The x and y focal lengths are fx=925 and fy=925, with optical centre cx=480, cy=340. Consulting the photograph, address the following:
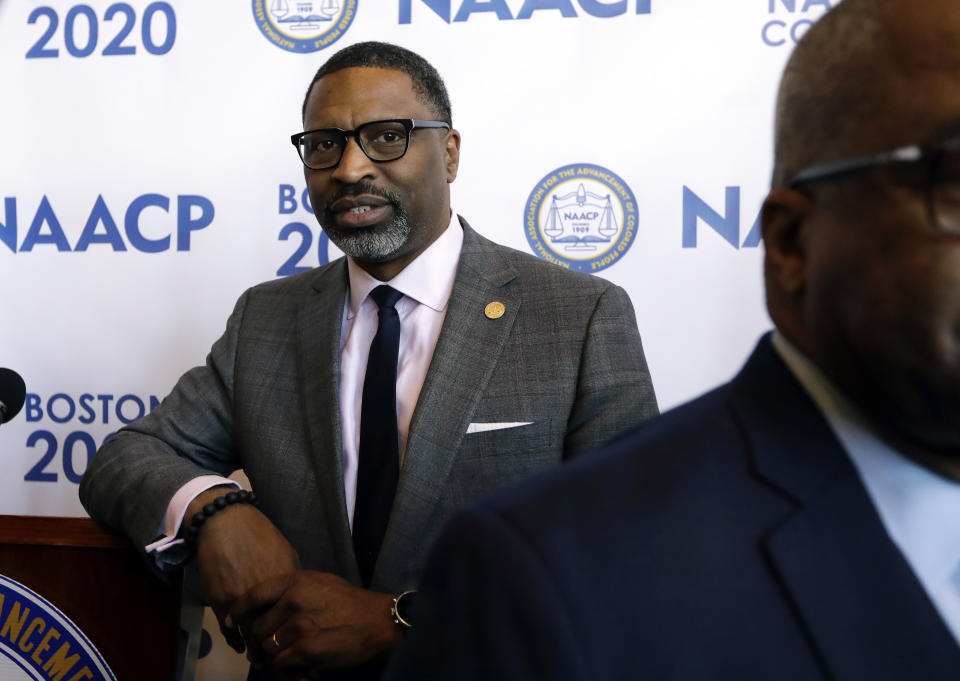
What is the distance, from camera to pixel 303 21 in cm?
221

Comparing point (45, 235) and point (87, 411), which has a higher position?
point (45, 235)

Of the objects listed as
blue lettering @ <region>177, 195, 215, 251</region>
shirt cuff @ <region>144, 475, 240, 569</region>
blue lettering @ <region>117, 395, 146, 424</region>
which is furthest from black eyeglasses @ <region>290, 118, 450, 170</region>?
blue lettering @ <region>117, 395, 146, 424</region>

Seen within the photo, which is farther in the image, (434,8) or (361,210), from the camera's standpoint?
(434,8)

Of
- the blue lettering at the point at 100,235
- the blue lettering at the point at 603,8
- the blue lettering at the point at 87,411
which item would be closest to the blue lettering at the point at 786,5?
the blue lettering at the point at 603,8

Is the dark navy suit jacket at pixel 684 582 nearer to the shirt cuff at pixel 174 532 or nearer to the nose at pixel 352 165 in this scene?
the shirt cuff at pixel 174 532

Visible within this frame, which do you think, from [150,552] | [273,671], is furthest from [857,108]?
[150,552]

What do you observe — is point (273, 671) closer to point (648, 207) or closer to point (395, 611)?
point (395, 611)

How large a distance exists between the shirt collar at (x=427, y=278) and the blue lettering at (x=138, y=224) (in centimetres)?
83

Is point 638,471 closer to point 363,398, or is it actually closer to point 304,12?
point 363,398

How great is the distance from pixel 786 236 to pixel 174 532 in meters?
1.07

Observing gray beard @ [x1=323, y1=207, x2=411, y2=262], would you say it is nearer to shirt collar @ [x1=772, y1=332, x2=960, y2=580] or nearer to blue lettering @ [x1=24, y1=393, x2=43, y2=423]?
shirt collar @ [x1=772, y1=332, x2=960, y2=580]

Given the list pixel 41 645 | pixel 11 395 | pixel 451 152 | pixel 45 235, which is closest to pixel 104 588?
pixel 41 645

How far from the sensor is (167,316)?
90.0 inches

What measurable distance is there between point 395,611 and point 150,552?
0.40 meters
